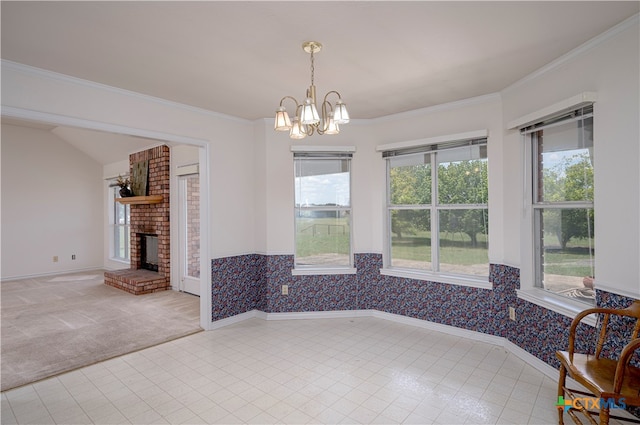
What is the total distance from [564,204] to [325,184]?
2.58 meters

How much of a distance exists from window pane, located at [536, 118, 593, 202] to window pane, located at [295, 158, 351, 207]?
7.07 ft

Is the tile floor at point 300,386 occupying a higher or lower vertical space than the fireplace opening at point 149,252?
lower

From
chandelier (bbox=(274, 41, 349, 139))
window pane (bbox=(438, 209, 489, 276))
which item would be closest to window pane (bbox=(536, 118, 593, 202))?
window pane (bbox=(438, 209, 489, 276))

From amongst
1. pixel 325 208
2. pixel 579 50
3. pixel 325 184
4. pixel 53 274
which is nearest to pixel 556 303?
pixel 579 50

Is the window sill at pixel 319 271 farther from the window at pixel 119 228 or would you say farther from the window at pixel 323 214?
the window at pixel 119 228

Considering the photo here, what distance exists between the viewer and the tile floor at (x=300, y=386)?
7.51 ft

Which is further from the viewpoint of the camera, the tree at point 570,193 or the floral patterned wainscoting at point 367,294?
the floral patterned wainscoting at point 367,294

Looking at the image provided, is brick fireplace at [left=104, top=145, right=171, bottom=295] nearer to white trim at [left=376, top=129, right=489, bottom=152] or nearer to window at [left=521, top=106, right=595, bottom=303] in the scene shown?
white trim at [left=376, top=129, right=489, bottom=152]

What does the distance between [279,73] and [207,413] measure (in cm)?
269

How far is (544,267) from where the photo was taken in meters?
3.09

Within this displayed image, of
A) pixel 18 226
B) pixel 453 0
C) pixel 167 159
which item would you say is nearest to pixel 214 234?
pixel 167 159

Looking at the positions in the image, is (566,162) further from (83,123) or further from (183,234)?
(183,234)

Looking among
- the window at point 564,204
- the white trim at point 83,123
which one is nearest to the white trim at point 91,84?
the white trim at point 83,123

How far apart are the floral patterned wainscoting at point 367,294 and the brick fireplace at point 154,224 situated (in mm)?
2399
